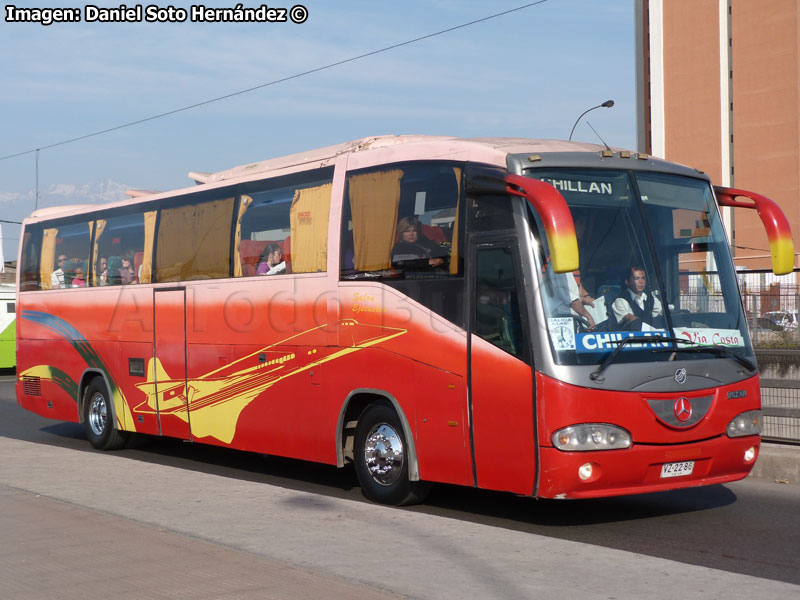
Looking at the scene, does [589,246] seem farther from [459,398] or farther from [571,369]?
[459,398]

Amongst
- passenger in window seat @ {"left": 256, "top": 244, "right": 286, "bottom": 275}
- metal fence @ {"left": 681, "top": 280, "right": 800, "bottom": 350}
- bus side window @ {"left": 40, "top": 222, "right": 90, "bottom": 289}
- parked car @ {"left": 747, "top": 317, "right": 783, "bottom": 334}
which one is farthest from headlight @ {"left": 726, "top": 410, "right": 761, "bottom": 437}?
bus side window @ {"left": 40, "top": 222, "right": 90, "bottom": 289}

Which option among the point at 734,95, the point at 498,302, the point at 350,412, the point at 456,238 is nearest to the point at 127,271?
the point at 350,412

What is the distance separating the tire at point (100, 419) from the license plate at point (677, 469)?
916cm

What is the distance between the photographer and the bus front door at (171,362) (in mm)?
13750

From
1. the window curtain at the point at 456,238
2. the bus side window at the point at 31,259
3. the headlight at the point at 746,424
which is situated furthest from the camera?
the bus side window at the point at 31,259

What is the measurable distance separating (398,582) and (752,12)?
7072 cm

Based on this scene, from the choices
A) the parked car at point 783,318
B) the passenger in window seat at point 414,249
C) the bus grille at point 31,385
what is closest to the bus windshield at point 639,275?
the passenger in window seat at point 414,249

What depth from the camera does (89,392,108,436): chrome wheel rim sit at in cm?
1575

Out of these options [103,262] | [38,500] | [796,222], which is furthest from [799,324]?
[796,222]

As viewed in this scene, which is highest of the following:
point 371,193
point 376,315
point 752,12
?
point 752,12

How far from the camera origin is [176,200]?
46.4ft

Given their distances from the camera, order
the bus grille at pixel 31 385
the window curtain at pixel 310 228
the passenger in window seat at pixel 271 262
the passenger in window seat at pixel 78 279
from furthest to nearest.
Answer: the bus grille at pixel 31 385 → the passenger in window seat at pixel 78 279 → the passenger in window seat at pixel 271 262 → the window curtain at pixel 310 228

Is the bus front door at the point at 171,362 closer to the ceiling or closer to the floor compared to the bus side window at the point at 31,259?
closer to the floor

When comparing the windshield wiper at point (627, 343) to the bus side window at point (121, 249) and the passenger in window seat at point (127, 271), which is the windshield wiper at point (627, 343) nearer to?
the bus side window at point (121, 249)
